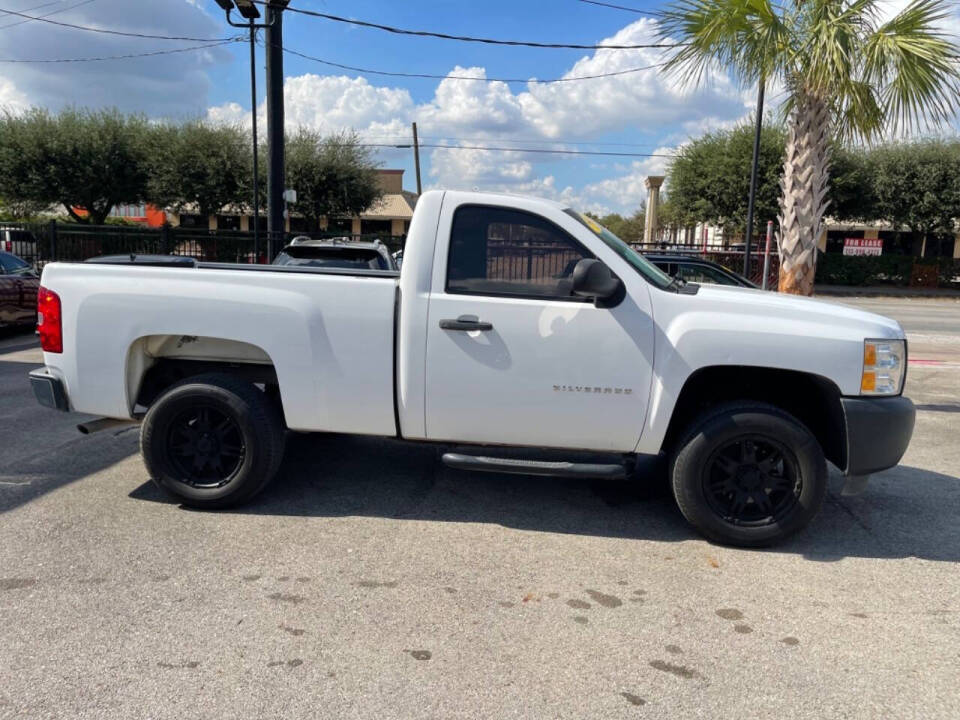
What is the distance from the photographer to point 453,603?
11.8 feet

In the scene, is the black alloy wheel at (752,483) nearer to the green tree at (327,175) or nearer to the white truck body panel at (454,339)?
the white truck body panel at (454,339)

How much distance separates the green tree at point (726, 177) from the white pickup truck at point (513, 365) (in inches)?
1230

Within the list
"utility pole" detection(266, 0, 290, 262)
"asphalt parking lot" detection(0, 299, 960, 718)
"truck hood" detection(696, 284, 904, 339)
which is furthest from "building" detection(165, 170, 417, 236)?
"truck hood" detection(696, 284, 904, 339)

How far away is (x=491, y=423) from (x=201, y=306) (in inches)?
74.1

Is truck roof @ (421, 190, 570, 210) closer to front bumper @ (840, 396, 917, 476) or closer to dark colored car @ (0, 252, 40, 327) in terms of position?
front bumper @ (840, 396, 917, 476)

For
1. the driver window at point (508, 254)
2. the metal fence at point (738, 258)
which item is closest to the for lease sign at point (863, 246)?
the metal fence at point (738, 258)

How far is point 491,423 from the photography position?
446 centimetres

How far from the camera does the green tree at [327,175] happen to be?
35.1m

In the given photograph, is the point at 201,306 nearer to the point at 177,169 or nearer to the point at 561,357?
the point at 561,357

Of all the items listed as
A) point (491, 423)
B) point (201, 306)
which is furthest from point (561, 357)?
Result: point (201, 306)

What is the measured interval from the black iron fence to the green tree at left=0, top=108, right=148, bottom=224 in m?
10.3

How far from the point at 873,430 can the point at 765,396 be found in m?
0.70

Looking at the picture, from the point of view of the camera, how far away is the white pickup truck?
4.27m

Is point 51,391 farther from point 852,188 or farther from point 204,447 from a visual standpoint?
point 852,188
